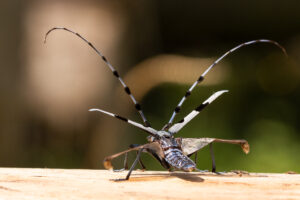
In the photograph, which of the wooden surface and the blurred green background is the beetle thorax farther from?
the blurred green background

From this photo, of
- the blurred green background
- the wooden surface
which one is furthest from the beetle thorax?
the blurred green background

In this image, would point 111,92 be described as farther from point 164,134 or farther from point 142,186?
point 142,186

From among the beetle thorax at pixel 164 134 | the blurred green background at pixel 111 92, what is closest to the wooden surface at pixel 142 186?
the beetle thorax at pixel 164 134

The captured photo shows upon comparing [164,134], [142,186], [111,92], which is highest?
[111,92]

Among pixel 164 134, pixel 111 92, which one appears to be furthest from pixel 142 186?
pixel 111 92

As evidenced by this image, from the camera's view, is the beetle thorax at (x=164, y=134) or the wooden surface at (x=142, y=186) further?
the beetle thorax at (x=164, y=134)

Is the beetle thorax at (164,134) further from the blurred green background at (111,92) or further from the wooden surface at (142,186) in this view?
the blurred green background at (111,92)

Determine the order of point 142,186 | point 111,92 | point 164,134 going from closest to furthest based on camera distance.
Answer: point 142,186, point 164,134, point 111,92
